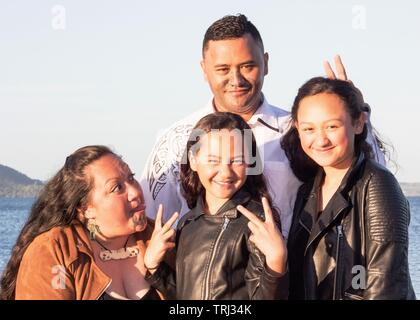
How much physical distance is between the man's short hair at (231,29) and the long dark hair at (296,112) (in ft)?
3.13

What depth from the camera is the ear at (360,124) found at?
18.5ft

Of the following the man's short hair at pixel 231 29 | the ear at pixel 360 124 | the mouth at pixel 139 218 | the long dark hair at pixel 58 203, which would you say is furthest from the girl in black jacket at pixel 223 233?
the man's short hair at pixel 231 29

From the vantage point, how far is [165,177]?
267 inches

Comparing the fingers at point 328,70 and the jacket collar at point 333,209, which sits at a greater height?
the fingers at point 328,70

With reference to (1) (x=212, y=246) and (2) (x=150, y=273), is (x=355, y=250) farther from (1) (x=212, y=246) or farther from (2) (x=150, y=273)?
(2) (x=150, y=273)

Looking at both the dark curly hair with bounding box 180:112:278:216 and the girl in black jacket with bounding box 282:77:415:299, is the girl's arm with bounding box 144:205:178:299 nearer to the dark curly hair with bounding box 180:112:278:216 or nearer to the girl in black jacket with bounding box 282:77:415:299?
the dark curly hair with bounding box 180:112:278:216

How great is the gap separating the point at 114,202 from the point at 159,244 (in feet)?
1.29

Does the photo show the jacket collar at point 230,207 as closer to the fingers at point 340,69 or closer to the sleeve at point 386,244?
the sleeve at point 386,244

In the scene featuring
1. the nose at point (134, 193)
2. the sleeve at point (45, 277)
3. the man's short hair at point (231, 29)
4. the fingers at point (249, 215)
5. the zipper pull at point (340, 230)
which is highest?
the man's short hair at point (231, 29)

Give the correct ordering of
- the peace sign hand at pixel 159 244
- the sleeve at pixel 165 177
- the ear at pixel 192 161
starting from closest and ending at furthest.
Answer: the peace sign hand at pixel 159 244 < the ear at pixel 192 161 < the sleeve at pixel 165 177
